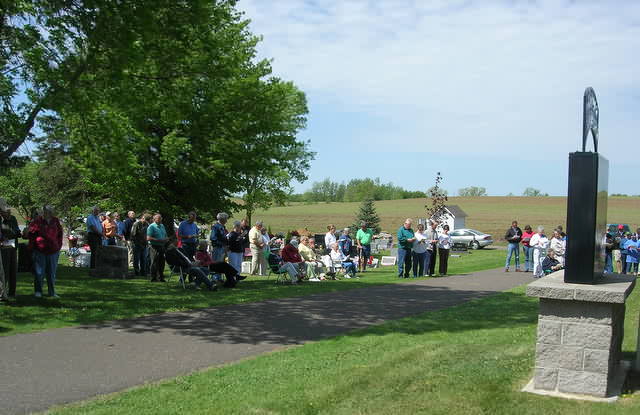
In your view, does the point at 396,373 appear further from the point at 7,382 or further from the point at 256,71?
the point at 256,71

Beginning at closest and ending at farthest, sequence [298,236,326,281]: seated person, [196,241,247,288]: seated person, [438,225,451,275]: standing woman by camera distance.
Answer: [196,241,247,288]: seated person
[298,236,326,281]: seated person
[438,225,451,275]: standing woman

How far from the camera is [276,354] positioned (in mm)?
7820

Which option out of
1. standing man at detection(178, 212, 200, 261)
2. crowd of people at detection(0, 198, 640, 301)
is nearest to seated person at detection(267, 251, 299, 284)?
crowd of people at detection(0, 198, 640, 301)

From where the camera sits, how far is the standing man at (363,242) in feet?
74.1

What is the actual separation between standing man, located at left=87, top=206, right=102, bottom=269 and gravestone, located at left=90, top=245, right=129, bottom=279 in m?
0.24

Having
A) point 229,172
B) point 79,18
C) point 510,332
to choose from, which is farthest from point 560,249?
point 79,18

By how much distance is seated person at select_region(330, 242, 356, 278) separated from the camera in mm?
20469

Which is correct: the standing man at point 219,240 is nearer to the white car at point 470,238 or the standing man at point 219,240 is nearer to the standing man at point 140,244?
the standing man at point 140,244

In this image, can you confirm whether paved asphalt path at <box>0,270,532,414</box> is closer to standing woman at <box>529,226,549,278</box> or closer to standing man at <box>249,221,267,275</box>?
standing man at <box>249,221,267,275</box>

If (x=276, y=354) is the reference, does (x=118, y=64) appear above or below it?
above

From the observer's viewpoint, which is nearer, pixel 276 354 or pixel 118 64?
pixel 276 354

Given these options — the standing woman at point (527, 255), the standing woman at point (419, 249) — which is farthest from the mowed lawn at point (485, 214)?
the standing woman at point (419, 249)

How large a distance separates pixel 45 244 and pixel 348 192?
392 ft

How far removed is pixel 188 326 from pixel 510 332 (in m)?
4.80
